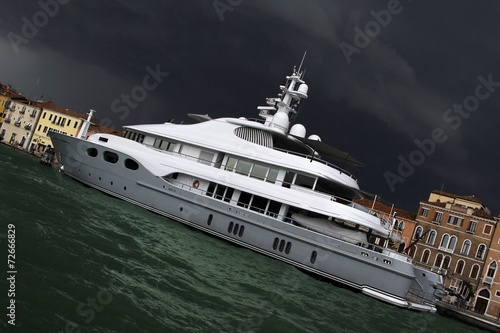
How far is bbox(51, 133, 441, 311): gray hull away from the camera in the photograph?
17938mm

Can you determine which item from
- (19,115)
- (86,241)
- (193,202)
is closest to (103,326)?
(86,241)

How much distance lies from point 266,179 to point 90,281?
13.3 m

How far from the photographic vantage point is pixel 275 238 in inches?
759

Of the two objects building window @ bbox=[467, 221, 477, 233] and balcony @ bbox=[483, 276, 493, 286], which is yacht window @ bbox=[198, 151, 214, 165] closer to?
balcony @ bbox=[483, 276, 493, 286]

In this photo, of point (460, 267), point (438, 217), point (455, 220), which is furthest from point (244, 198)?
point (438, 217)

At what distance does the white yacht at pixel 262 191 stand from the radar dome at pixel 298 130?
0.06m

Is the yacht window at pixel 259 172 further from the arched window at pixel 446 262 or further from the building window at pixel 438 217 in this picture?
the building window at pixel 438 217

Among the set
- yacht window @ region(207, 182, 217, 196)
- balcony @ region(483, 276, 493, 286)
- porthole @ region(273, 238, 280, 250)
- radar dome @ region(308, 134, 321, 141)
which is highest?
radar dome @ region(308, 134, 321, 141)

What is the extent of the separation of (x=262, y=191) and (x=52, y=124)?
51920 mm

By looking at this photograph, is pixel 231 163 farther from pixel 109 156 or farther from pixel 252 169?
Result: pixel 109 156

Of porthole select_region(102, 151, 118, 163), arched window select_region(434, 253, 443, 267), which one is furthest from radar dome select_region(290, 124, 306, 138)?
arched window select_region(434, 253, 443, 267)

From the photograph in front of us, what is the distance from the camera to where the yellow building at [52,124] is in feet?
200

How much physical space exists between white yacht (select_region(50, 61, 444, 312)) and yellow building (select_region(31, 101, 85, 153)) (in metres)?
38.4

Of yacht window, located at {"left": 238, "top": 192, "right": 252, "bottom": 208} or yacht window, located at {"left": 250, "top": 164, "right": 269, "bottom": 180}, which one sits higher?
yacht window, located at {"left": 250, "top": 164, "right": 269, "bottom": 180}
